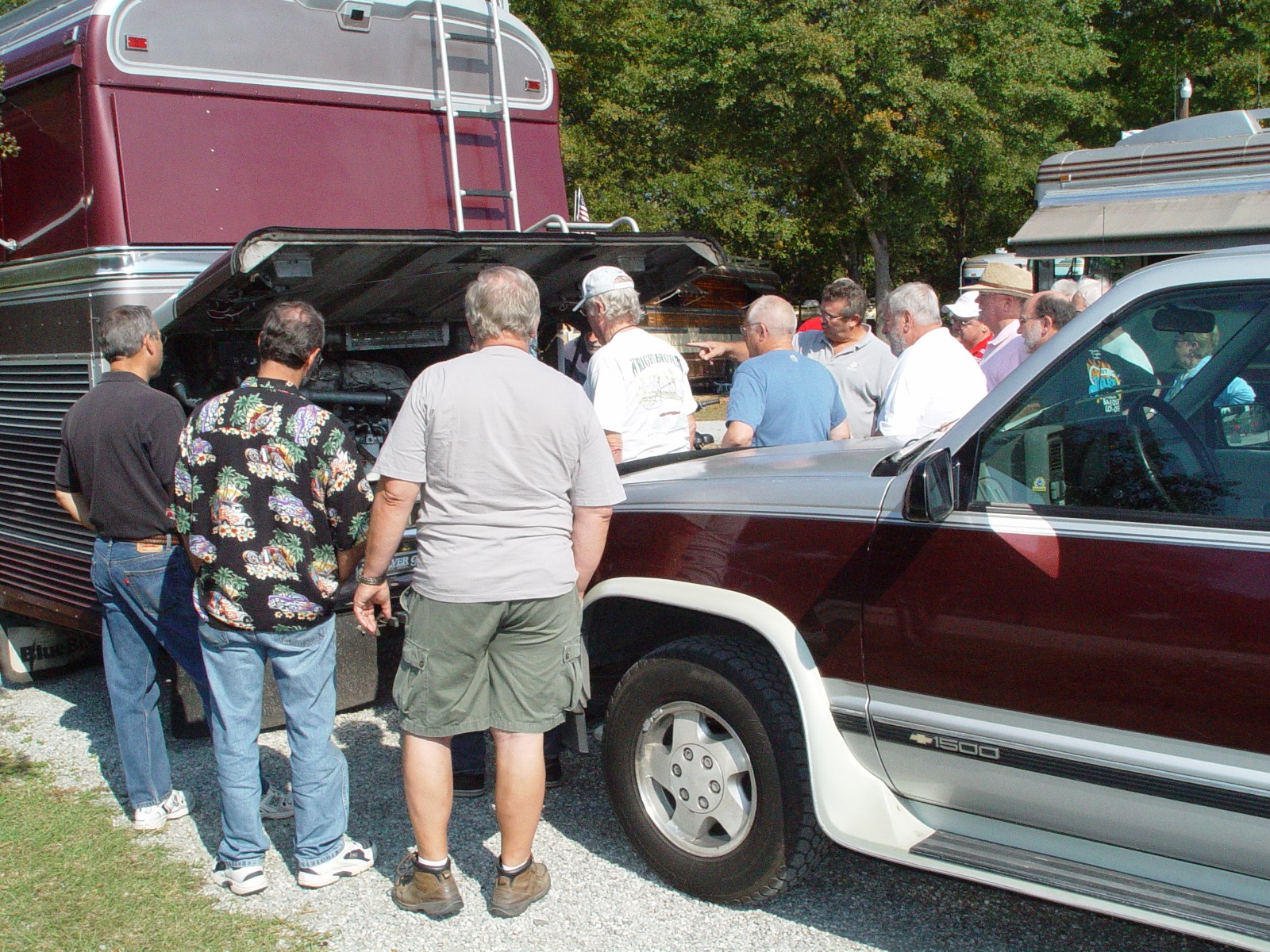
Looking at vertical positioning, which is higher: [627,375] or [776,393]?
[627,375]

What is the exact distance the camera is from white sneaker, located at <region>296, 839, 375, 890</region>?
11.9ft

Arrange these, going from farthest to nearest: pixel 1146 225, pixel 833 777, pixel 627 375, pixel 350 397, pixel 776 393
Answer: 1. pixel 1146 225
2. pixel 350 397
3. pixel 776 393
4. pixel 627 375
5. pixel 833 777

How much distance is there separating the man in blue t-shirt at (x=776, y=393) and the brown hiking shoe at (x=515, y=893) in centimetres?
199

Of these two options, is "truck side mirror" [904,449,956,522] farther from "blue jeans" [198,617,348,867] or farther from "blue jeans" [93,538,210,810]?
"blue jeans" [93,538,210,810]

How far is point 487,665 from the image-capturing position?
335 cm

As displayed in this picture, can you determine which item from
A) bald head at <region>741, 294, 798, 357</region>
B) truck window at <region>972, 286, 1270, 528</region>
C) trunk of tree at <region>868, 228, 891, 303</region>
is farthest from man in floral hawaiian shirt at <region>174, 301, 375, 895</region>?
trunk of tree at <region>868, 228, 891, 303</region>

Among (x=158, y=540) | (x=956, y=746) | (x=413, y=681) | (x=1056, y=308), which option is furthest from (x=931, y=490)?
(x=1056, y=308)

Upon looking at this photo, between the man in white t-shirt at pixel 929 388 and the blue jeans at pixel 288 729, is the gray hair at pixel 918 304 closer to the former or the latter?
the man in white t-shirt at pixel 929 388

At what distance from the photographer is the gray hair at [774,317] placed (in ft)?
16.2

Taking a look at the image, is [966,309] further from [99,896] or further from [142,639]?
[99,896]

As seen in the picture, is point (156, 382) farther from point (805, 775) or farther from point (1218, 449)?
point (1218, 449)

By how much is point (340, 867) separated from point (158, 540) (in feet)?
3.97

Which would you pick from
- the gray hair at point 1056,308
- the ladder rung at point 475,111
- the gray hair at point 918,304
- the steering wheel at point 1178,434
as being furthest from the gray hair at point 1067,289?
the steering wheel at point 1178,434

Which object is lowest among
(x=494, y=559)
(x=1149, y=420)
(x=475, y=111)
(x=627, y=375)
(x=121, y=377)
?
(x=494, y=559)
